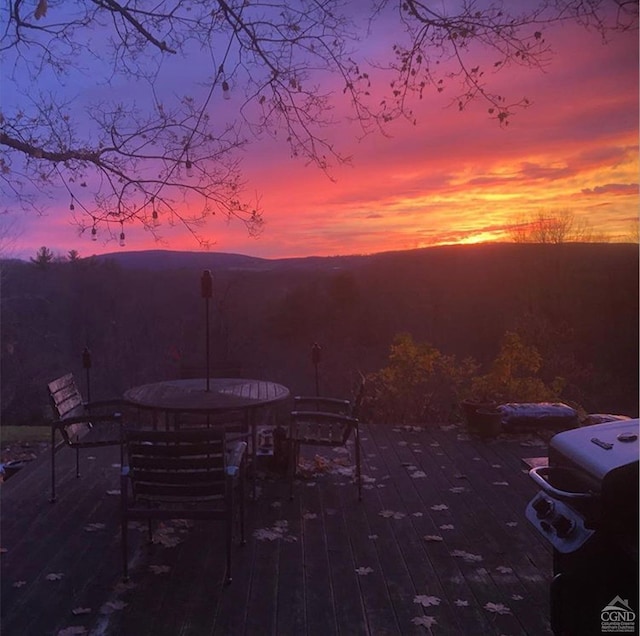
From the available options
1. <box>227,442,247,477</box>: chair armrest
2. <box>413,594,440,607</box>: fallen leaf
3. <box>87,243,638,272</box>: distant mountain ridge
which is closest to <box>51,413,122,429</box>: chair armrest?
<box>227,442,247,477</box>: chair armrest

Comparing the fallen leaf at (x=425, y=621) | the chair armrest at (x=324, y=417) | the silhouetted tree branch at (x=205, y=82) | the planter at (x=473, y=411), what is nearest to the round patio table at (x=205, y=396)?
the chair armrest at (x=324, y=417)

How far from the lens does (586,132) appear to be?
593 cm

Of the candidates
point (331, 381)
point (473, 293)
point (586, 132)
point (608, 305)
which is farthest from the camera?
point (473, 293)

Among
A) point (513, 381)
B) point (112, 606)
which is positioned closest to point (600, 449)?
point (112, 606)

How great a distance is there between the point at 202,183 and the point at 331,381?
479 inches

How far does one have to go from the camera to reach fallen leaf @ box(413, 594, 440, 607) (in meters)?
2.92

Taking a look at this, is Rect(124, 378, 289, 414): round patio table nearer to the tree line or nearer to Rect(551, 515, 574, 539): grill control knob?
Rect(551, 515, 574, 539): grill control knob

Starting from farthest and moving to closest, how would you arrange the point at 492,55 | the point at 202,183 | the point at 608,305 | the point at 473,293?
1. the point at 473,293
2. the point at 608,305
3. the point at 202,183
4. the point at 492,55

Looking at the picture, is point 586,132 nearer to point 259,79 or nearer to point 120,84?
point 259,79

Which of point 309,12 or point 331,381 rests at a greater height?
point 309,12

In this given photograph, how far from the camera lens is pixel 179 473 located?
10.4ft

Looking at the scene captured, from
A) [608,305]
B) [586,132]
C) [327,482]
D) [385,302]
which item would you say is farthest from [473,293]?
[327,482]

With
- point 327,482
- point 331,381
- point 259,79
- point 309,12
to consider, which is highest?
point 309,12

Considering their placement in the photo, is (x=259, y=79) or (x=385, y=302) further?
(x=385, y=302)
